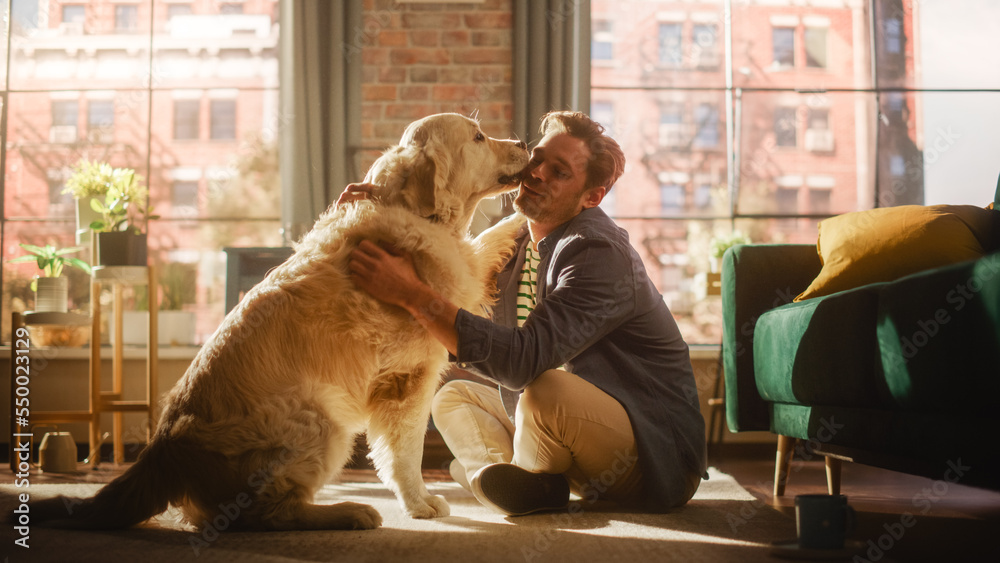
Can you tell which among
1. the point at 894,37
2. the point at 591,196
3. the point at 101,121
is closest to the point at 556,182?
the point at 591,196

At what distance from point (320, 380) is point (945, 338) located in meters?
1.28

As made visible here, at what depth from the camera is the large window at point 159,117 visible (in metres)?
4.27

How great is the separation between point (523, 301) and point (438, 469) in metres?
1.24

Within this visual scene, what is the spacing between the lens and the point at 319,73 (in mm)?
3936

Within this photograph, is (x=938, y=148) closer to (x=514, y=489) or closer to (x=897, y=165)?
(x=897, y=165)

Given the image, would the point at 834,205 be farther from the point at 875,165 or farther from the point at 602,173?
the point at 602,173

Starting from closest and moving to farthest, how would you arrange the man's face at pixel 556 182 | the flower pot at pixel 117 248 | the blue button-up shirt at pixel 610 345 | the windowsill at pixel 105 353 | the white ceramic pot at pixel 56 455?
1. the blue button-up shirt at pixel 610 345
2. the man's face at pixel 556 182
3. the white ceramic pot at pixel 56 455
4. the flower pot at pixel 117 248
5. the windowsill at pixel 105 353

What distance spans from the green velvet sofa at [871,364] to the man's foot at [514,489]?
2.51ft

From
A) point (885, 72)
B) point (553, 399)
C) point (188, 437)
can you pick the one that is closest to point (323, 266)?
point (188, 437)

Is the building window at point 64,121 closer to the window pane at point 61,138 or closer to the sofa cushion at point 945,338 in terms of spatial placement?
the window pane at point 61,138

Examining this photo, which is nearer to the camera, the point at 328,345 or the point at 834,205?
the point at 328,345

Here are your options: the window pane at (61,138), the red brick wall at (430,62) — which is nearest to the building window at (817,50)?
the red brick wall at (430,62)

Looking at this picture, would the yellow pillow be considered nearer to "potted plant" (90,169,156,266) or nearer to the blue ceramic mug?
the blue ceramic mug

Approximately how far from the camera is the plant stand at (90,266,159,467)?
311cm
